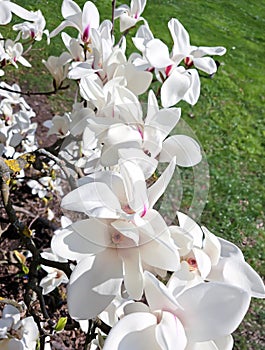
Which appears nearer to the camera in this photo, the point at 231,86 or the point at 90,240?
the point at 90,240

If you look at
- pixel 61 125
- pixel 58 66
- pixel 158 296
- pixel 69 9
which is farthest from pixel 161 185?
pixel 61 125

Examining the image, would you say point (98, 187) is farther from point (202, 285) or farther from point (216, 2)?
point (216, 2)

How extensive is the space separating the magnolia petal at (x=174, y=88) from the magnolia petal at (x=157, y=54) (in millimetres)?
27

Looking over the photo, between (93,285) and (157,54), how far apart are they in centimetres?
50

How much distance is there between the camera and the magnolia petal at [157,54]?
100 cm

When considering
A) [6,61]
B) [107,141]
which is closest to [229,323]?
[107,141]

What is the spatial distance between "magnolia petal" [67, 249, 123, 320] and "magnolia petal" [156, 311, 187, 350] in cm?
8

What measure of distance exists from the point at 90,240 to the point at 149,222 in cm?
7

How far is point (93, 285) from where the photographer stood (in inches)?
26.2

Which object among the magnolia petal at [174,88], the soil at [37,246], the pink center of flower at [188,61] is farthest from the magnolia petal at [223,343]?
the soil at [37,246]

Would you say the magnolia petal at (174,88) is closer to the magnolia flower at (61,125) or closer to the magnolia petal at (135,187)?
the magnolia petal at (135,187)

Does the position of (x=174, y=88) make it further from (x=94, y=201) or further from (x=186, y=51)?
(x=94, y=201)

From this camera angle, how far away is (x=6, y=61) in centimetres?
182

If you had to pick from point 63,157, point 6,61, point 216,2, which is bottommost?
point 216,2
